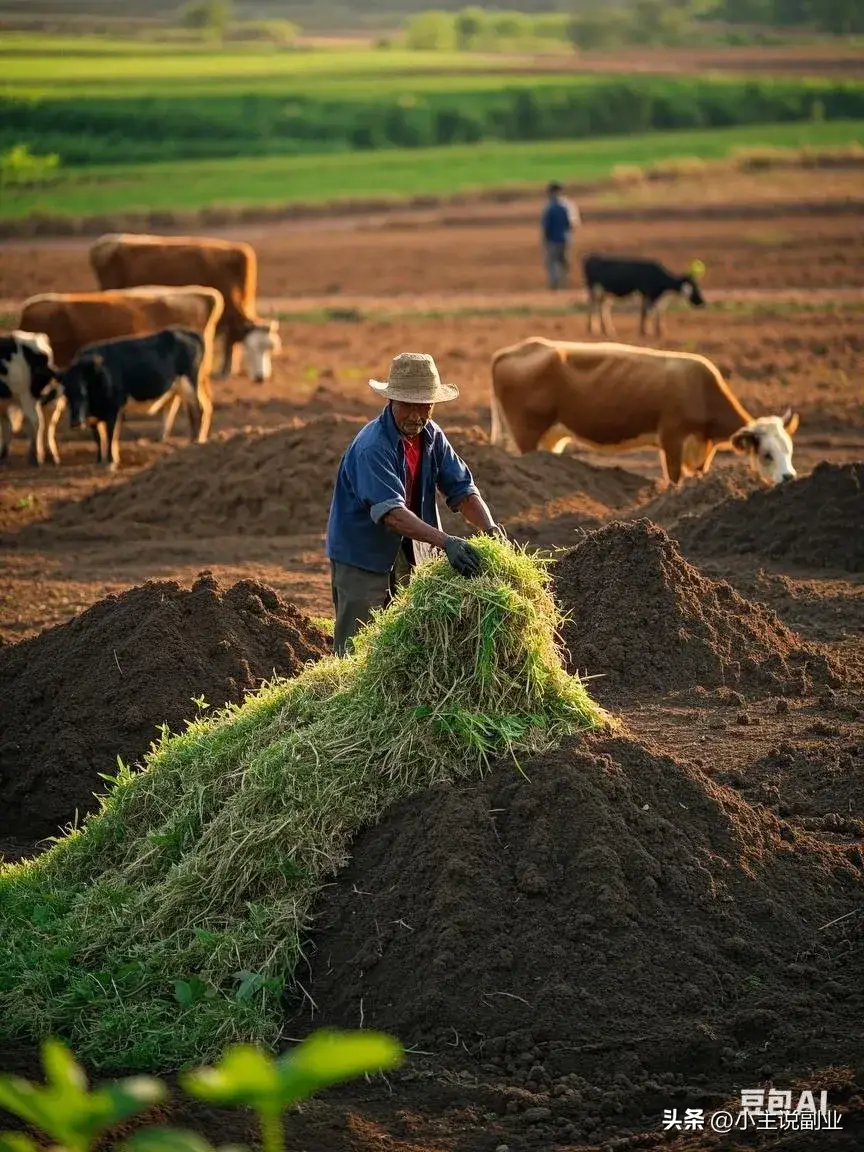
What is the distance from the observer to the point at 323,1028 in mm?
6059

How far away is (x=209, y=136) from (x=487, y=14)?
2791 inches

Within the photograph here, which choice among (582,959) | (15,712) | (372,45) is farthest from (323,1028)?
(372,45)

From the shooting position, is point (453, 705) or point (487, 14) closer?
point (453, 705)

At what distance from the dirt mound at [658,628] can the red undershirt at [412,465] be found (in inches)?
103

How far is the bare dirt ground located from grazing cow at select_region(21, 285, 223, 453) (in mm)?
988

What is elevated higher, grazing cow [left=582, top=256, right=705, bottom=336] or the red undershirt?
the red undershirt

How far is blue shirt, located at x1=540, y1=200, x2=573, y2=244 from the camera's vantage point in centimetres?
3148

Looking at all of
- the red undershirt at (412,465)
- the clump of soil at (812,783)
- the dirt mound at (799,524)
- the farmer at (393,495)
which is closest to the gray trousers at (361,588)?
the farmer at (393,495)

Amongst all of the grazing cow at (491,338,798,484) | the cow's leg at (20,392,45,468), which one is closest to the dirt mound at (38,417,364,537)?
the grazing cow at (491,338,798,484)

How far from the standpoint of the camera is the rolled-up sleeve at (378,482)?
7.20 meters

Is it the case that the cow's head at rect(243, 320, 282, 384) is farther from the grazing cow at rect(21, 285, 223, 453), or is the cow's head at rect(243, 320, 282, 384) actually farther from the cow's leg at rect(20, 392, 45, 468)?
the cow's leg at rect(20, 392, 45, 468)

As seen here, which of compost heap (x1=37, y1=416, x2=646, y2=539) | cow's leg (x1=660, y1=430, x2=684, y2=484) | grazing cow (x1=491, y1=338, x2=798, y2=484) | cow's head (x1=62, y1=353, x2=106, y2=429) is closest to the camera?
compost heap (x1=37, y1=416, x2=646, y2=539)

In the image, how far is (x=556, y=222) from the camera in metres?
31.6

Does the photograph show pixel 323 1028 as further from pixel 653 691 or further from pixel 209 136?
pixel 209 136
